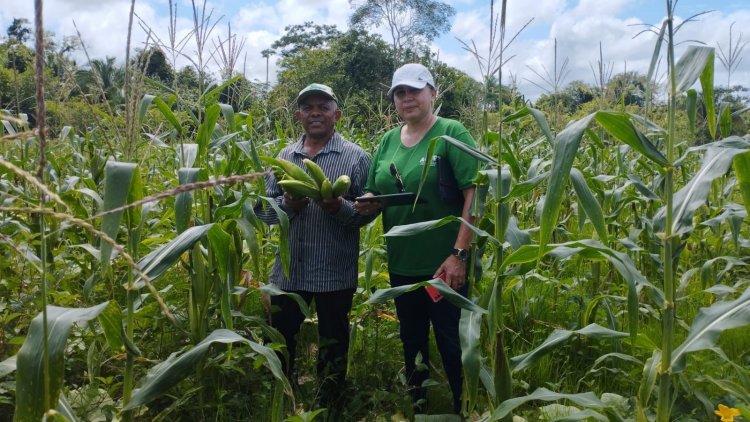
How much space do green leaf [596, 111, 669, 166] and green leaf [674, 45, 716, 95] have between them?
0.15 metres

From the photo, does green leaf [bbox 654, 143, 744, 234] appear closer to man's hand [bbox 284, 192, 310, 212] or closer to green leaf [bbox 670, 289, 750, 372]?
green leaf [bbox 670, 289, 750, 372]

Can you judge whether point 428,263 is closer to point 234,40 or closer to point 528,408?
point 528,408

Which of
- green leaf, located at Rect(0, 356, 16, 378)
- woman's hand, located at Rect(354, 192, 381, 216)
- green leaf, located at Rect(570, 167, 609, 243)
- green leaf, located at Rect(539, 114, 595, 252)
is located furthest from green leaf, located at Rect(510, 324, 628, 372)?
green leaf, located at Rect(0, 356, 16, 378)

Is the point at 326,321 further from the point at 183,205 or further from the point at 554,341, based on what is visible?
the point at 554,341

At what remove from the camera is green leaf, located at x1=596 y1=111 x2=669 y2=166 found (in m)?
1.70

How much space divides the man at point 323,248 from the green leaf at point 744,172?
5.90ft

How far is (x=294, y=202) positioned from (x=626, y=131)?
1811 millimetres

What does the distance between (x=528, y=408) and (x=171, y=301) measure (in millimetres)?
2062

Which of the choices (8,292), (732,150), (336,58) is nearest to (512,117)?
(732,150)

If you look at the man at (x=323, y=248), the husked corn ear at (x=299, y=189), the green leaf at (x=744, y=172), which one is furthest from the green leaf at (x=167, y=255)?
the green leaf at (x=744, y=172)

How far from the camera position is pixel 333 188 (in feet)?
9.68

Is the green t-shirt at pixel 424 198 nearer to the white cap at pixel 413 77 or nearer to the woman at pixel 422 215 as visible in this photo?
the woman at pixel 422 215

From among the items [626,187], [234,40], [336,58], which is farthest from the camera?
[336,58]

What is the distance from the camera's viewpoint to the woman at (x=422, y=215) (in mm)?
2926
